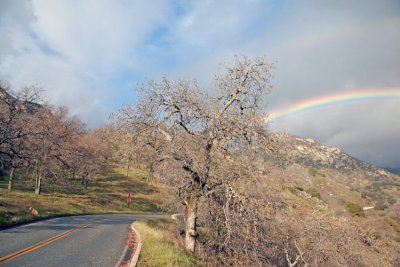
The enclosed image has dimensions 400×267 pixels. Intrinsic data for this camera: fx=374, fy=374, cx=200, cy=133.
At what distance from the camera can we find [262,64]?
60.3ft

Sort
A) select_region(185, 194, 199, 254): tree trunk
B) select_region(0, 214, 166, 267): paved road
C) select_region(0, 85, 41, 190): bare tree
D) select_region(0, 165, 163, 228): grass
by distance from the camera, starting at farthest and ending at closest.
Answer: select_region(0, 165, 163, 228): grass < select_region(0, 85, 41, 190): bare tree < select_region(185, 194, 199, 254): tree trunk < select_region(0, 214, 166, 267): paved road

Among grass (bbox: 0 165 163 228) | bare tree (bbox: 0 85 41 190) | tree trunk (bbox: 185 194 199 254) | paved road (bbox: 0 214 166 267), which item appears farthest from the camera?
grass (bbox: 0 165 163 228)

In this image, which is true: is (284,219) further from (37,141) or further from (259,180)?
(37,141)

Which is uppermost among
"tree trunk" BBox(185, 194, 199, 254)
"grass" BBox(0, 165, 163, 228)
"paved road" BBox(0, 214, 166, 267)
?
"grass" BBox(0, 165, 163, 228)

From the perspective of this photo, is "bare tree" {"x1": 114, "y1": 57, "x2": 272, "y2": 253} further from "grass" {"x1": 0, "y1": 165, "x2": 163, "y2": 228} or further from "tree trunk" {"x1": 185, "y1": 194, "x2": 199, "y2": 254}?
"grass" {"x1": 0, "y1": 165, "x2": 163, "y2": 228}

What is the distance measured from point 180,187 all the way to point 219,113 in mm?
4058

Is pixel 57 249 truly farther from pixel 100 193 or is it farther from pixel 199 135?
pixel 100 193

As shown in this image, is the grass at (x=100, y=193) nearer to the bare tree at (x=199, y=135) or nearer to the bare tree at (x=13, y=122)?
the bare tree at (x=13, y=122)

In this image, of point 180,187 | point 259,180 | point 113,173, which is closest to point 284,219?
point 259,180

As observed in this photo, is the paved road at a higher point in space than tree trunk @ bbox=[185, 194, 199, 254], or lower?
lower

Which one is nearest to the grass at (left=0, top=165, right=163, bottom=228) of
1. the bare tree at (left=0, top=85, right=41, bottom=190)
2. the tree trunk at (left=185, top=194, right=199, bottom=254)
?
A: the bare tree at (left=0, top=85, right=41, bottom=190)

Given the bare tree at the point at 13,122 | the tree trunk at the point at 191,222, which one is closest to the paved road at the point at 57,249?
A: the tree trunk at the point at 191,222

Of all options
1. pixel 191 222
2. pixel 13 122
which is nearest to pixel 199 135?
pixel 191 222

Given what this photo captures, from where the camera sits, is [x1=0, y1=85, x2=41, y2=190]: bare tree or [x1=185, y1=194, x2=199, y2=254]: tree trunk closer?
[x1=185, y1=194, x2=199, y2=254]: tree trunk
